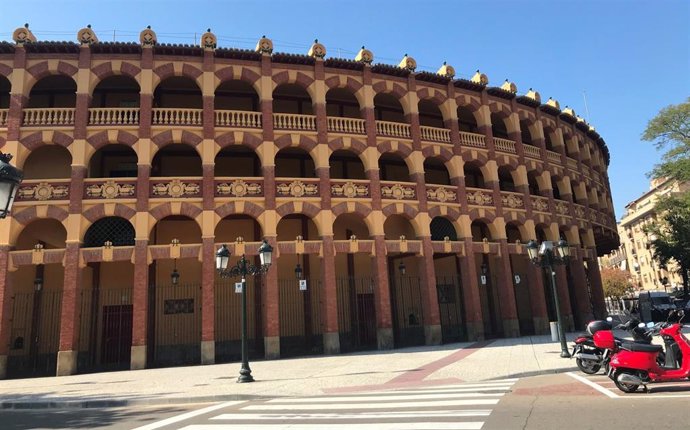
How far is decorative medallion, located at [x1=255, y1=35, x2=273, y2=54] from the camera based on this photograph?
22450 millimetres

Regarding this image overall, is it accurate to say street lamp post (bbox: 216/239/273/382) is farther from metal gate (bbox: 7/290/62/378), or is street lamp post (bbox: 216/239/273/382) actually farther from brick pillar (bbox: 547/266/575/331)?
brick pillar (bbox: 547/266/575/331)

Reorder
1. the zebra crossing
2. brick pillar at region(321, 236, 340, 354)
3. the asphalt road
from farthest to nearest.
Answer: brick pillar at region(321, 236, 340, 354) → the zebra crossing → the asphalt road

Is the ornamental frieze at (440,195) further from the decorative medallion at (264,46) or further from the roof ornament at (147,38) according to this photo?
the roof ornament at (147,38)

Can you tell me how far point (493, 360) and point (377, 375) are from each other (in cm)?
459

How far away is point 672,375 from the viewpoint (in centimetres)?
901

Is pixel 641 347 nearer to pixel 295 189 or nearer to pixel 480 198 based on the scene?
pixel 295 189

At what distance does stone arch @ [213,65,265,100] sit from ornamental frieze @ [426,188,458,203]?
10.2 metres

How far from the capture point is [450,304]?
27.5m

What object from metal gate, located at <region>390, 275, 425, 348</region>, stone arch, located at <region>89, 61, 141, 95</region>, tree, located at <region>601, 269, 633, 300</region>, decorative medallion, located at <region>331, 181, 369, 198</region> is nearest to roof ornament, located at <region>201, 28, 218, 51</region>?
stone arch, located at <region>89, 61, 141, 95</region>

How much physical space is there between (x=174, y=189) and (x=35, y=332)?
9252mm

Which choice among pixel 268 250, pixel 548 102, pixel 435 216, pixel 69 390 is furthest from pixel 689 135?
pixel 69 390

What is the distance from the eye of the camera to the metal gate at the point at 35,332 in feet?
65.8

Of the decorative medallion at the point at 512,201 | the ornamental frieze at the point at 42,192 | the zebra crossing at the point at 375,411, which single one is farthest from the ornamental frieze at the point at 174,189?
the decorative medallion at the point at 512,201

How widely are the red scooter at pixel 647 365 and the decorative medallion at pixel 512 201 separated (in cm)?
1727
